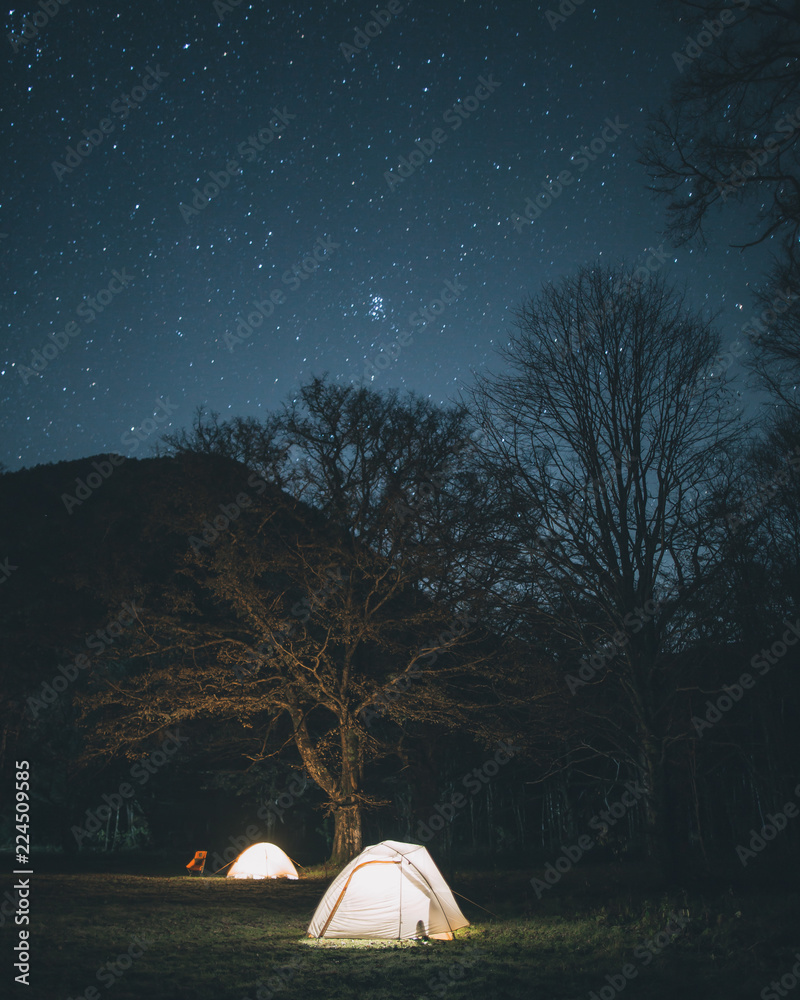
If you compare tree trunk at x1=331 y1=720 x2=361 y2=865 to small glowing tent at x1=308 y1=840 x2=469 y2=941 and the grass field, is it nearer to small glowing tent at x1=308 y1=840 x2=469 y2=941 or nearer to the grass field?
the grass field

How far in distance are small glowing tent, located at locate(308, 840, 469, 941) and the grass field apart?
26 centimetres

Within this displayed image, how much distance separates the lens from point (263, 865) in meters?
20.0

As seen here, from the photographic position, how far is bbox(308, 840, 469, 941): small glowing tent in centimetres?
1009

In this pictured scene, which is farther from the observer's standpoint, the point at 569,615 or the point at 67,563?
the point at 67,563

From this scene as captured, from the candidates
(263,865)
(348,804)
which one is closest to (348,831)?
(348,804)

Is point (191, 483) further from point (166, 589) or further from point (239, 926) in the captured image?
point (239, 926)

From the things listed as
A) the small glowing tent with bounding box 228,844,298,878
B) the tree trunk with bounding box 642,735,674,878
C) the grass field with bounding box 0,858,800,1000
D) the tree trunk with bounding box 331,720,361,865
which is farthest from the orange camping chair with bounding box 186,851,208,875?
the tree trunk with bounding box 642,735,674,878

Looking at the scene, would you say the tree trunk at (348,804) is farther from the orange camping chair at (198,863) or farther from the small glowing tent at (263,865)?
the orange camping chair at (198,863)

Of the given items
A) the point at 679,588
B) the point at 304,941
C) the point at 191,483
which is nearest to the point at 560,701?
the point at 679,588

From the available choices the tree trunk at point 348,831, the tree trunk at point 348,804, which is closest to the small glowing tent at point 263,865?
the tree trunk at point 348,804

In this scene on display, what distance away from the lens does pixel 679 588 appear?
11.7 meters

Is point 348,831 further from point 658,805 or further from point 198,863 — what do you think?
point 658,805

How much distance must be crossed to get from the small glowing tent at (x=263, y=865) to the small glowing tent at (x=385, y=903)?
34.6ft

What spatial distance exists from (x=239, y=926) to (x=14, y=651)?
733 inches
